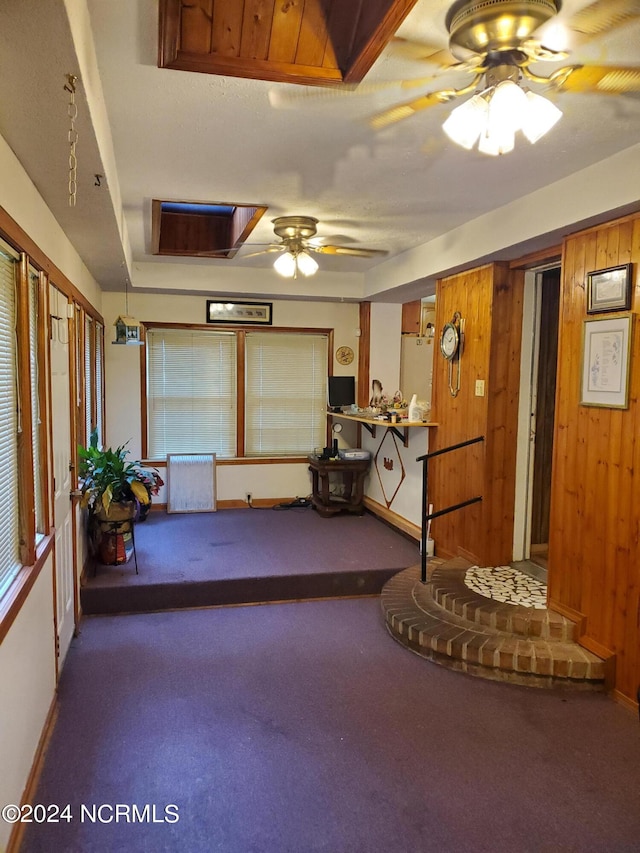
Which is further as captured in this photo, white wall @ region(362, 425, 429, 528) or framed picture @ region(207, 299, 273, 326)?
framed picture @ region(207, 299, 273, 326)

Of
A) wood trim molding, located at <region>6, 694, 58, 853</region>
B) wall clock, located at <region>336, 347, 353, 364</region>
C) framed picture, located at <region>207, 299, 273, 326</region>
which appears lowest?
wood trim molding, located at <region>6, 694, 58, 853</region>

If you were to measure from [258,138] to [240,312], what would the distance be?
3539 mm

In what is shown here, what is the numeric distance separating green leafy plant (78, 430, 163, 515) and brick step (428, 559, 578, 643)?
85.7 inches

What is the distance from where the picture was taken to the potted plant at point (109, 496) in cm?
388

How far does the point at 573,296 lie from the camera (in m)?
3.13

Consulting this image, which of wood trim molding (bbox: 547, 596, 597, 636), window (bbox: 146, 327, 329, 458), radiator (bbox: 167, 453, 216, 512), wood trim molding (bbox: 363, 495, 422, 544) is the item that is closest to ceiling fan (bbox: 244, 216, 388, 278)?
window (bbox: 146, 327, 329, 458)

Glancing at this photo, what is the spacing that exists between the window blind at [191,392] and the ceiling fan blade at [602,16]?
15.7 feet

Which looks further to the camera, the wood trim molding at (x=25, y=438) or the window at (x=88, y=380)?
the window at (x=88, y=380)

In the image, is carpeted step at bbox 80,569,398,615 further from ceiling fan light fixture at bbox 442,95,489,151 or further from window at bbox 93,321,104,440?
ceiling fan light fixture at bbox 442,95,489,151

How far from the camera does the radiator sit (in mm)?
5891

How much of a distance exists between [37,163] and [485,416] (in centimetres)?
308

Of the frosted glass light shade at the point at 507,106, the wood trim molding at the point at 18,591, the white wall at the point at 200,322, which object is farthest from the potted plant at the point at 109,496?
the frosted glass light shade at the point at 507,106

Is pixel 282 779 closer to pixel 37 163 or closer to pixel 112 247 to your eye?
pixel 37 163

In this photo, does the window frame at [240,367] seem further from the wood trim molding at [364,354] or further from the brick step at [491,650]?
the brick step at [491,650]
